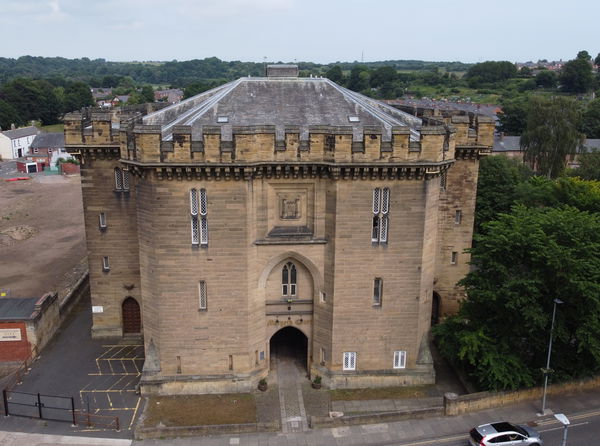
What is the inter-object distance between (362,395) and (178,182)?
15.0 m

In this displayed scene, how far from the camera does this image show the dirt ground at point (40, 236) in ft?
162

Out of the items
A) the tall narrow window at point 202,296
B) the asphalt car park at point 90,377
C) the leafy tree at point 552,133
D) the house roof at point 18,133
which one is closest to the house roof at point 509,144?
the leafy tree at point 552,133

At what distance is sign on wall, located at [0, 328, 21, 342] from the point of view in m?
31.6

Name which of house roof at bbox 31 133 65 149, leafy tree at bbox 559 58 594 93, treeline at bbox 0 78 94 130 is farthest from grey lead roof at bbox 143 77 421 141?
leafy tree at bbox 559 58 594 93

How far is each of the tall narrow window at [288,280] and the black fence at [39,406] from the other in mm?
12001

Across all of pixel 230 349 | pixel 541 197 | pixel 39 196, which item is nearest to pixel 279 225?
pixel 230 349

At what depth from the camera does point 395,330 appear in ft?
94.6

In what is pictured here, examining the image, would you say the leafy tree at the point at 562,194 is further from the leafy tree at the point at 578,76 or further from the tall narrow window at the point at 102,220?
the leafy tree at the point at 578,76

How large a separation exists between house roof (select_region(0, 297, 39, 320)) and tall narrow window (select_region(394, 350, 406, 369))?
2206 centimetres

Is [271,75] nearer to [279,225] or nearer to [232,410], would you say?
[279,225]

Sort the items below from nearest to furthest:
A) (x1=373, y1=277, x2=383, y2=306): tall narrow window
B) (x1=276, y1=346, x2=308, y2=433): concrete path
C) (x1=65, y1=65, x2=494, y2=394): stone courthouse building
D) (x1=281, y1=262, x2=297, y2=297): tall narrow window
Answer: (x1=65, y1=65, x2=494, y2=394): stone courthouse building, (x1=276, y1=346, x2=308, y2=433): concrete path, (x1=373, y1=277, x2=383, y2=306): tall narrow window, (x1=281, y1=262, x2=297, y2=297): tall narrow window

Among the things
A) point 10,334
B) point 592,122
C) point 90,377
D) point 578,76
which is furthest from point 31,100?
point 578,76

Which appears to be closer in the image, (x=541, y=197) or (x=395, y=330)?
(x=395, y=330)

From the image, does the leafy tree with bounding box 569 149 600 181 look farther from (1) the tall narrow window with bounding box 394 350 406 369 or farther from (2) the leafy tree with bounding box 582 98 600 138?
(2) the leafy tree with bounding box 582 98 600 138
